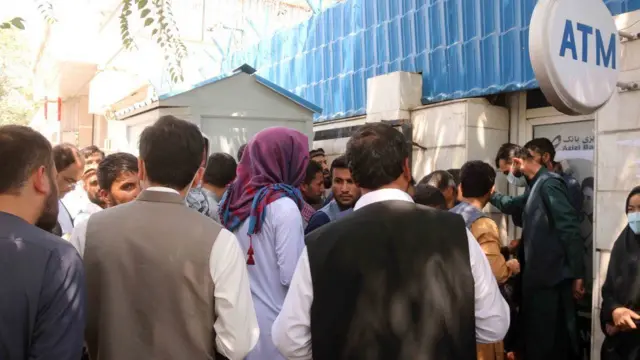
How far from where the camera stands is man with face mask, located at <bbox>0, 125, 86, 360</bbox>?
1.58 metres

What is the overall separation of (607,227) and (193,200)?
286cm

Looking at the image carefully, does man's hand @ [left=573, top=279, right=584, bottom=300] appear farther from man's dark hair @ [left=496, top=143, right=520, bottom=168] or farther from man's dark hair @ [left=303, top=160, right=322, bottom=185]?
man's dark hair @ [left=303, top=160, right=322, bottom=185]

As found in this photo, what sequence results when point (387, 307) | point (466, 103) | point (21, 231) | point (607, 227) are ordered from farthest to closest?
1. point (466, 103)
2. point (607, 227)
3. point (387, 307)
4. point (21, 231)

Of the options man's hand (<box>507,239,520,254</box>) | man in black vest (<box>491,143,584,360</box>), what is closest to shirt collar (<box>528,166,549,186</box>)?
man in black vest (<box>491,143,584,360</box>)

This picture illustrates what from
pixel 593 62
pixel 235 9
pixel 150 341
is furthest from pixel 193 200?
pixel 235 9

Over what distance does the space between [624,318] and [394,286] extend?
210 centimetres

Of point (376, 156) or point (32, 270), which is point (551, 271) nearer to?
point (376, 156)

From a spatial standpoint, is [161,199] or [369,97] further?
[369,97]

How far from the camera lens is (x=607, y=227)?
3906 millimetres

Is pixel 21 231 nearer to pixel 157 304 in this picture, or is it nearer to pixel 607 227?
pixel 157 304

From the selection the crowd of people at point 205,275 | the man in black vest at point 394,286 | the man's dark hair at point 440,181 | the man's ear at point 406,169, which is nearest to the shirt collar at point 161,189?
the crowd of people at point 205,275

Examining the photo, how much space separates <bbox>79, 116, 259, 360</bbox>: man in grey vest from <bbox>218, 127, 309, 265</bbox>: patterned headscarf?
0.78m

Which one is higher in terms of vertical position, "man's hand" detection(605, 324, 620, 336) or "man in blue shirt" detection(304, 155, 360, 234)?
"man in blue shirt" detection(304, 155, 360, 234)

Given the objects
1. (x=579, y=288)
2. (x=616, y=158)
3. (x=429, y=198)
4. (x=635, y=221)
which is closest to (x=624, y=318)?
(x=635, y=221)
